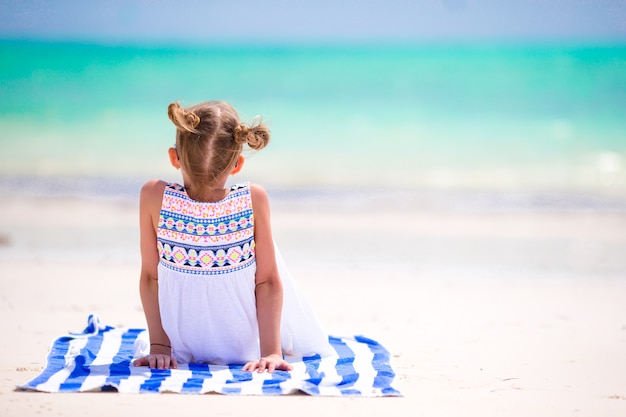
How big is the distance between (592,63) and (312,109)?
17.4 ft

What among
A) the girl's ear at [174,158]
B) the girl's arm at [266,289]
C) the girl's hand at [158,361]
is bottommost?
the girl's hand at [158,361]

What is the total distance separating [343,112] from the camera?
13602 mm

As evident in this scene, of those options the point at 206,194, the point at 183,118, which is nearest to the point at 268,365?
the point at 206,194

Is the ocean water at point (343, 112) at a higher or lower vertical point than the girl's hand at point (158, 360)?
higher

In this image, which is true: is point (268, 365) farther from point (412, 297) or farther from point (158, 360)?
point (412, 297)

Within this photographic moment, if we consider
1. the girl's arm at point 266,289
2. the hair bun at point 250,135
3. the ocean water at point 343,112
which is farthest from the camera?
the ocean water at point 343,112

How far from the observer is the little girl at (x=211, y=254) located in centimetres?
271

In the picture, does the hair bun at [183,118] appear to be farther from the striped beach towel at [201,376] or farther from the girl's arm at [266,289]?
the striped beach towel at [201,376]

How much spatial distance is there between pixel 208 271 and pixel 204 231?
144 millimetres

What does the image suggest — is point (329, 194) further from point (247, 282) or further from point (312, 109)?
point (247, 282)

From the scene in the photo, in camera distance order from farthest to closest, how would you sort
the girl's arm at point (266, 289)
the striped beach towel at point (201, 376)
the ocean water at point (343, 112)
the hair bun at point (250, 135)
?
the ocean water at point (343, 112)
the girl's arm at point (266, 289)
the hair bun at point (250, 135)
the striped beach towel at point (201, 376)

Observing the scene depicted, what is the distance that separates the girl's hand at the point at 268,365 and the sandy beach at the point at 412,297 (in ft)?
0.88

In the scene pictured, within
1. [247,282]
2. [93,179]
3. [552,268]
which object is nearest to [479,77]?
[93,179]

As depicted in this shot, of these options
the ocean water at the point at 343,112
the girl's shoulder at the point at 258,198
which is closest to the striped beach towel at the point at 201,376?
the girl's shoulder at the point at 258,198
